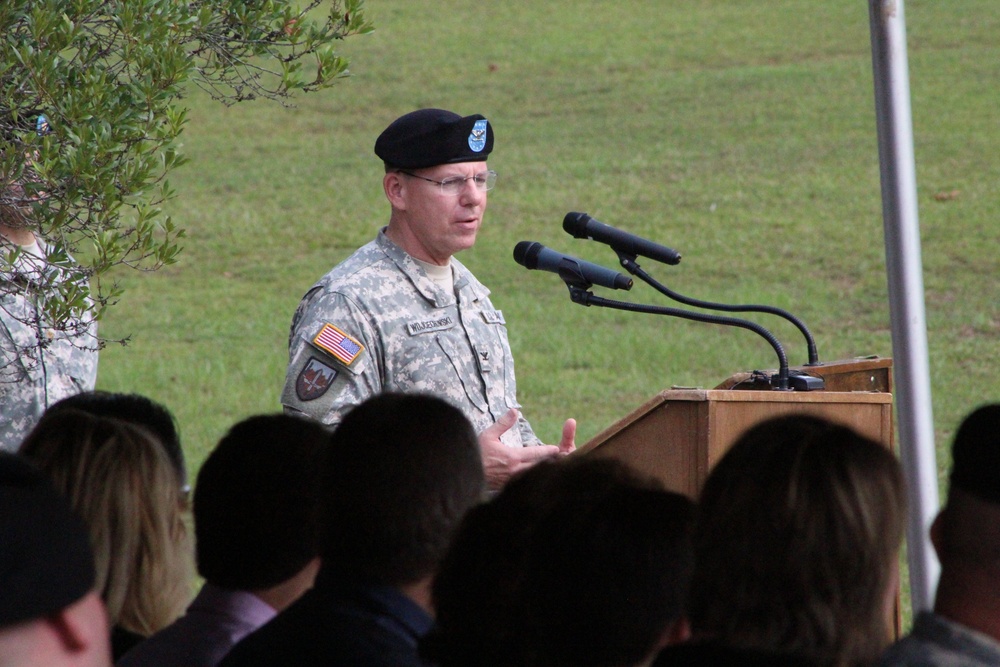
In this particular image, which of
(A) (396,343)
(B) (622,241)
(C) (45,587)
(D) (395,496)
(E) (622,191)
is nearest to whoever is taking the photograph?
(C) (45,587)

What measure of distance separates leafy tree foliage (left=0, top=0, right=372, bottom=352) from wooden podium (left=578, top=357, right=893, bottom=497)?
1243mm

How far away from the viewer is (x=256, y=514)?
236 centimetres

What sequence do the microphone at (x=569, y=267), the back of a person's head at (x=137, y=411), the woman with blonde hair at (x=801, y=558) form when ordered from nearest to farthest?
the woman with blonde hair at (x=801, y=558) → the back of a person's head at (x=137, y=411) → the microphone at (x=569, y=267)

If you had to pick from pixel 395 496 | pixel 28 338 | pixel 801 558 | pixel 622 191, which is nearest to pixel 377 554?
pixel 395 496

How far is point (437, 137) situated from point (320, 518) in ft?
6.97

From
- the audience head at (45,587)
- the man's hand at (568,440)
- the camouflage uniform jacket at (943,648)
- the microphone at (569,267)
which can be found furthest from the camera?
the man's hand at (568,440)

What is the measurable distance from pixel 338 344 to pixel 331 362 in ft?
0.18

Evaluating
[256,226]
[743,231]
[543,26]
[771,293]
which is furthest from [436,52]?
[771,293]

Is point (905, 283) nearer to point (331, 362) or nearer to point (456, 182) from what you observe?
point (456, 182)

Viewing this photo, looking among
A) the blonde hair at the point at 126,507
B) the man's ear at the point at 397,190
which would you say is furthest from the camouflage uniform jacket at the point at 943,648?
the man's ear at the point at 397,190

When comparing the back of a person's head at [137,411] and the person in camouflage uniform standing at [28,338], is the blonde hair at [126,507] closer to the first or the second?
the back of a person's head at [137,411]

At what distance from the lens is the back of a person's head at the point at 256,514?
93.4 inches

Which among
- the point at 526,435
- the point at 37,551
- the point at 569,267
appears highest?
the point at 569,267

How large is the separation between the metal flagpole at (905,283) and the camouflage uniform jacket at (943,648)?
1.57m
